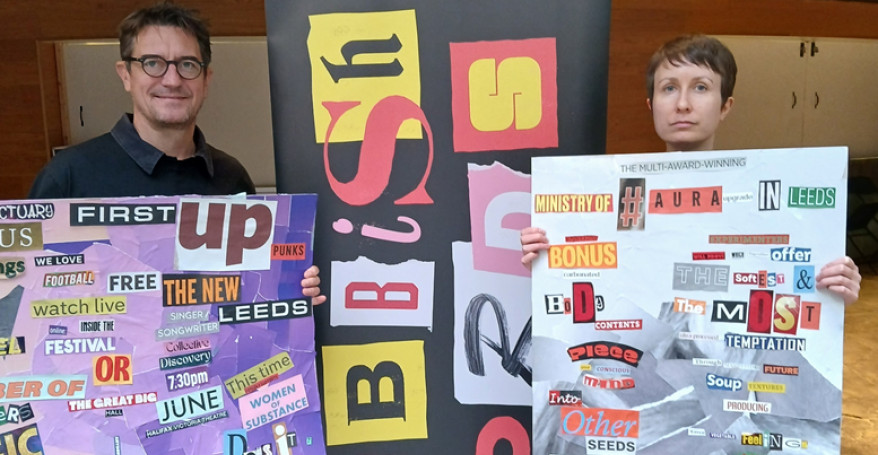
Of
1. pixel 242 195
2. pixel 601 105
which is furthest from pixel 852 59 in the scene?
pixel 242 195

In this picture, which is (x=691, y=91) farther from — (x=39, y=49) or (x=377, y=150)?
(x=39, y=49)

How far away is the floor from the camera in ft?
8.90

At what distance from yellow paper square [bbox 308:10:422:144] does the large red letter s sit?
1cm

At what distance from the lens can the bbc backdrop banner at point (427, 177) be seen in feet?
4.63

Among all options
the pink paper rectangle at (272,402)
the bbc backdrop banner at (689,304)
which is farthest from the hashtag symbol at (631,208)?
the pink paper rectangle at (272,402)

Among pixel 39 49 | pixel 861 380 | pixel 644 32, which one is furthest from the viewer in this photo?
pixel 644 32

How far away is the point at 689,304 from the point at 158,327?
113cm

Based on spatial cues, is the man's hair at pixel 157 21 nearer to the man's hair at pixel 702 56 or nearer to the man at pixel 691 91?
the man at pixel 691 91

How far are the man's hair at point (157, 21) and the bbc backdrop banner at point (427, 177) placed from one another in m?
0.21

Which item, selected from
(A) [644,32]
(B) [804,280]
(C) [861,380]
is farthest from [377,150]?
(C) [861,380]

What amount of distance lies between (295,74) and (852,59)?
5295 mm

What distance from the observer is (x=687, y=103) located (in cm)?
128

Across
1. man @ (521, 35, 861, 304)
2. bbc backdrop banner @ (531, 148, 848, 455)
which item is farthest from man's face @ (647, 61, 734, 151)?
bbc backdrop banner @ (531, 148, 848, 455)

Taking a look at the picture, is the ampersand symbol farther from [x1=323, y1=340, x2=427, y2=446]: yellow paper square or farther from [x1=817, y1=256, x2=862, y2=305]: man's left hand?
[x1=323, y1=340, x2=427, y2=446]: yellow paper square
